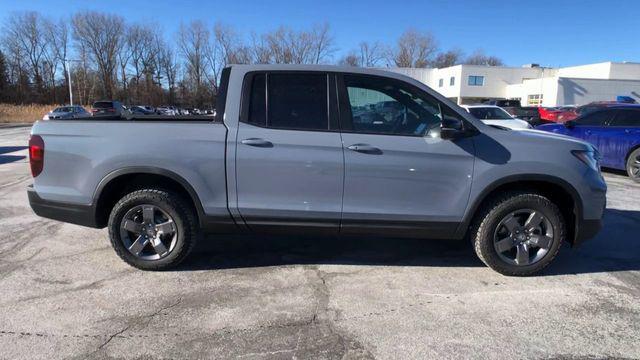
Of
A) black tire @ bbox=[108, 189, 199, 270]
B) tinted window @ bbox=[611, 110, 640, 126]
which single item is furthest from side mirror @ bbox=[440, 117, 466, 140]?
tinted window @ bbox=[611, 110, 640, 126]

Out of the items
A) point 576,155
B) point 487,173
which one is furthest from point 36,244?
point 576,155

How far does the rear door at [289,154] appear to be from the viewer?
3650 mm

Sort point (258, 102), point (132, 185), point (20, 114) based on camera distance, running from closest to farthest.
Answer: point (258, 102), point (132, 185), point (20, 114)

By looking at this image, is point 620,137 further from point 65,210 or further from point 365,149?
point 65,210

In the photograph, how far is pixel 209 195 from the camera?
3777 mm

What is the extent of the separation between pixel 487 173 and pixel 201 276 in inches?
107

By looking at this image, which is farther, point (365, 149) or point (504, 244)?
point (504, 244)

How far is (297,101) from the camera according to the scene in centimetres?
379

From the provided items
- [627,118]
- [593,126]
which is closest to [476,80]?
[593,126]

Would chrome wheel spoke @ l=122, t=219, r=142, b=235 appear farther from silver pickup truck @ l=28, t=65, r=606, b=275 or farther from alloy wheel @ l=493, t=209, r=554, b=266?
alloy wheel @ l=493, t=209, r=554, b=266

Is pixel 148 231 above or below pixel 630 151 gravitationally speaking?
below

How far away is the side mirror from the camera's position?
11.8 ft

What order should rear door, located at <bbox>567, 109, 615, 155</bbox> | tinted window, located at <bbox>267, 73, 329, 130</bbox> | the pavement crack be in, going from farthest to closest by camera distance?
rear door, located at <bbox>567, 109, 615, 155</bbox> < tinted window, located at <bbox>267, 73, 329, 130</bbox> < the pavement crack

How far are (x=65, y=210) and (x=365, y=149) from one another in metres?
2.77
